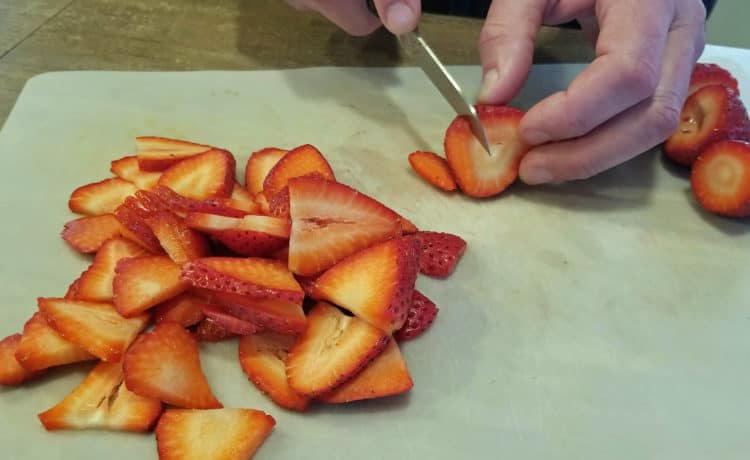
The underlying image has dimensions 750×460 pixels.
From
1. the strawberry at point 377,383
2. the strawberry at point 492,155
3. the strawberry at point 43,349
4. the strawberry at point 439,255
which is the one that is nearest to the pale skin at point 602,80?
the strawberry at point 492,155

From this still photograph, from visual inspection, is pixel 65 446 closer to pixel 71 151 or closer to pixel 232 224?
pixel 232 224

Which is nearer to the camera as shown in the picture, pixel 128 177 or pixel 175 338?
pixel 175 338

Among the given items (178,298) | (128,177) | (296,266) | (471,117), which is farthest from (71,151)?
(471,117)

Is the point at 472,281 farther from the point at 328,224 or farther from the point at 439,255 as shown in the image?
the point at 328,224

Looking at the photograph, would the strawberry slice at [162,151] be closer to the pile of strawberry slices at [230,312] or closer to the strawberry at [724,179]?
the pile of strawberry slices at [230,312]

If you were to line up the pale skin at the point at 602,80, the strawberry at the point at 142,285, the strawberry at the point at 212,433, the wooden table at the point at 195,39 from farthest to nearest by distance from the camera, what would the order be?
the wooden table at the point at 195,39, the pale skin at the point at 602,80, the strawberry at the point at 142,285, the strawberry at the point at 212,433

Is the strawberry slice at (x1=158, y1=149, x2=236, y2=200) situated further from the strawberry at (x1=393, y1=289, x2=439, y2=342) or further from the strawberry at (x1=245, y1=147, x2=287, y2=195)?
the strawberry at (x1=393, y1=289, x2=439, y2=342)

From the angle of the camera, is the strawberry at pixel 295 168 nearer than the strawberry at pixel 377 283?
No
